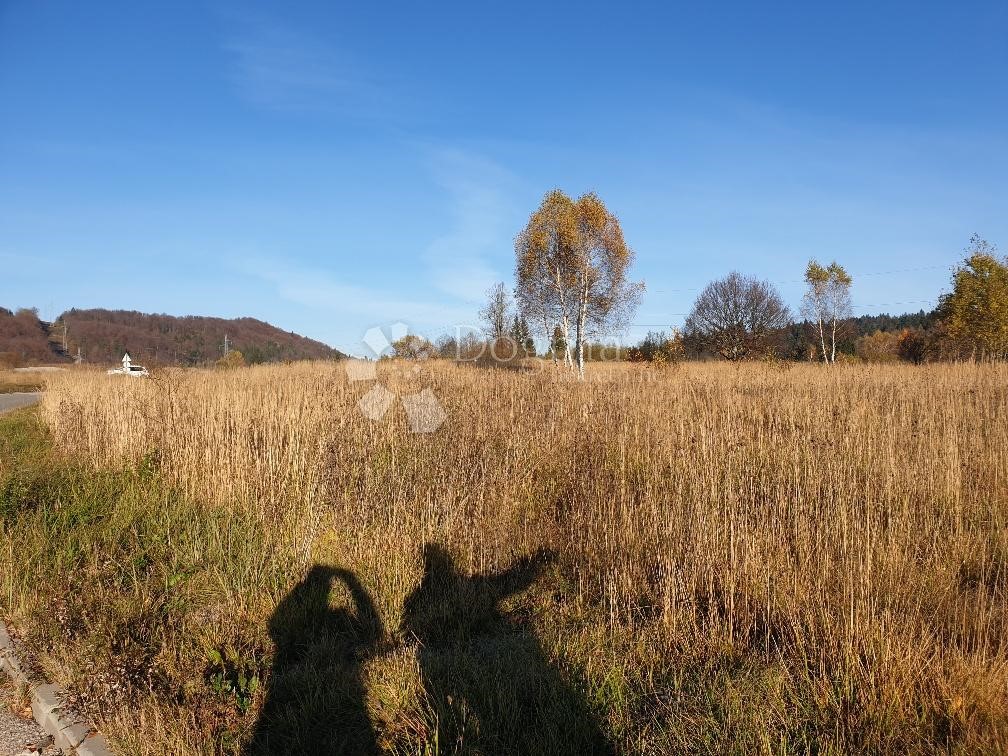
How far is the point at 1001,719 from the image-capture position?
2.13 meters

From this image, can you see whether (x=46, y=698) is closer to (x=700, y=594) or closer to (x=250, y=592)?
(x=250, y=592)

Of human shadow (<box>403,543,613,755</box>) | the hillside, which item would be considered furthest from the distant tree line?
the hillside

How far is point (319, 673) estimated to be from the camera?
293 centimetres

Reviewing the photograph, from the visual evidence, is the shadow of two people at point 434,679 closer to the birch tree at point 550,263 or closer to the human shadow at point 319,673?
the human shadow at point 319,673

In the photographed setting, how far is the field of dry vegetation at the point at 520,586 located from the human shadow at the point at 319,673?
0.04 feet

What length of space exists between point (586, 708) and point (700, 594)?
4.25 feet

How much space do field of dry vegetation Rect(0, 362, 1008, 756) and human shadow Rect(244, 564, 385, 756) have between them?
0.5 inches

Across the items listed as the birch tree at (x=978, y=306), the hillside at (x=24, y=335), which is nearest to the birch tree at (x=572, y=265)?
the birch tree at (x=978, y=306)

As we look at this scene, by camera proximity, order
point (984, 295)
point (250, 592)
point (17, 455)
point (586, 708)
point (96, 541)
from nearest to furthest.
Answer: point (586, 708) → point (250, 592) → point (96, 541) → point (17, 455) → point (984, 295)

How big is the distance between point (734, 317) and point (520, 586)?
1883 inches

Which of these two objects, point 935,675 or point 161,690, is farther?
point 161,690

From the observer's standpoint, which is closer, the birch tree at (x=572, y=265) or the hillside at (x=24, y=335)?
the birch tree at (x=572, y=265)

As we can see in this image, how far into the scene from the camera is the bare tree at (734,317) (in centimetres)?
4525

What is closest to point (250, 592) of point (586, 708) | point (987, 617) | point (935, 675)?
point (586, 708)
